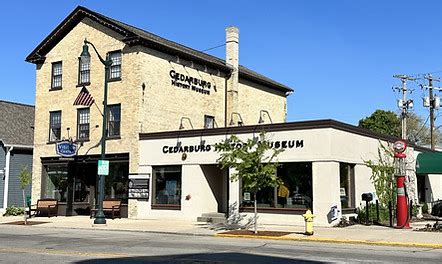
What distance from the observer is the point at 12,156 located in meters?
33.9

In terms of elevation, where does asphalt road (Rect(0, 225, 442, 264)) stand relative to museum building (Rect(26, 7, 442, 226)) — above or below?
below

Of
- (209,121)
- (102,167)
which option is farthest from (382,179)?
(102,167)

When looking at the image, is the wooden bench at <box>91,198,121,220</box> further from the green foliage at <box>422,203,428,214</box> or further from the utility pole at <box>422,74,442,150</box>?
the utility pole at <box>422,74,442,150</box>

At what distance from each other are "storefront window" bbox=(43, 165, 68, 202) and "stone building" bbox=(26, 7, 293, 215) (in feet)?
0.19

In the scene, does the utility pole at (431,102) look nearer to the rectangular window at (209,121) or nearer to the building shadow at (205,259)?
the rectangular window at (209,121)

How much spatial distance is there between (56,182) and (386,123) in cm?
4785

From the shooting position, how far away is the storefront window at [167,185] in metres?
26.7

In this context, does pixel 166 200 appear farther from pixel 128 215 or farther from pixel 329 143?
pixel 329 143

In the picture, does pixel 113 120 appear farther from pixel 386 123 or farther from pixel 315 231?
pixel 386 123

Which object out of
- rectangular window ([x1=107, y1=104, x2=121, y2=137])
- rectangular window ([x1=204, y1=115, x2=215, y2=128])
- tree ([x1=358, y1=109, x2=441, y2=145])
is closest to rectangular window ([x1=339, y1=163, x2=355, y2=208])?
rectangular window ([x1=204, y1=115, x2=215, y2=128])

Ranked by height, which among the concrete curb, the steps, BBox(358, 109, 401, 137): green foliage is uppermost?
BBox(358, 109, 401, 137): green foliage

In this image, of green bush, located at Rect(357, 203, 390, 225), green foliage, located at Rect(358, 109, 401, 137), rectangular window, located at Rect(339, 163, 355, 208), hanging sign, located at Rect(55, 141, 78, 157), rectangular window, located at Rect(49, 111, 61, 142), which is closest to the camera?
rectangular window, located at Rect(339, 163, 355, 208)

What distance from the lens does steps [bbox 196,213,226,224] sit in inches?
979

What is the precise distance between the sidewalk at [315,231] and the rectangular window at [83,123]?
16.5 feet
